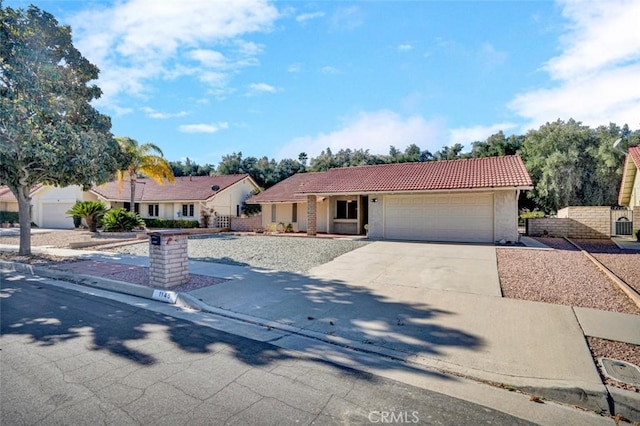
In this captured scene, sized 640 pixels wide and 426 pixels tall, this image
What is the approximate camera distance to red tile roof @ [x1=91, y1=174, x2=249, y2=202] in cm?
2953

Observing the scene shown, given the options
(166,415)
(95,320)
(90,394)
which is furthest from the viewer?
(95,320)

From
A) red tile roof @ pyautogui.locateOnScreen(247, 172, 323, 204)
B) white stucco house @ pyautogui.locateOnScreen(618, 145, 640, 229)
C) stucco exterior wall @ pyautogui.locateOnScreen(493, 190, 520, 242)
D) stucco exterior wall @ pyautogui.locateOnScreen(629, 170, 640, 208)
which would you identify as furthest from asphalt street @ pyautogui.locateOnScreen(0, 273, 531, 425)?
stucco exterior wall @ pyautogui.locateOnScreen(629, 170, 640, 208)

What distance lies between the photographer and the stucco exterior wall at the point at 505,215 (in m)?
16.1

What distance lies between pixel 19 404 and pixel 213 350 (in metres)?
1.97

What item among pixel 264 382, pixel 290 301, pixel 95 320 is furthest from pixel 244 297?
pixel 264 382

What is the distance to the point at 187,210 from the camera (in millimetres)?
30266

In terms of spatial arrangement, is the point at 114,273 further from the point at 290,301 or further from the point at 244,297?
the point at 290,301

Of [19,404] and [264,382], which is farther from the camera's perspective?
[264,382]

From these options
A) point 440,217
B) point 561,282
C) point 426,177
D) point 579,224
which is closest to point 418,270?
point 561,282

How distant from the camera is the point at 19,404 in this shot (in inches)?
132

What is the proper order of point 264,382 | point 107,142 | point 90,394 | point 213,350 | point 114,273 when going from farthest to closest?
point 107,142
point 114,273
point 213,350
point 264,382
point 90,394
